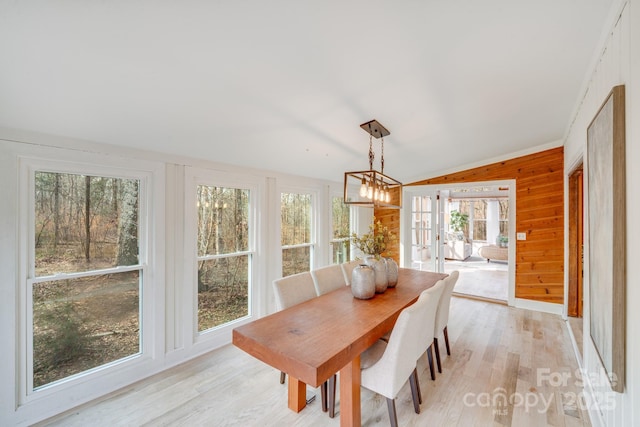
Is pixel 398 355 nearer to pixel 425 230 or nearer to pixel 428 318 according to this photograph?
pixel 428 318

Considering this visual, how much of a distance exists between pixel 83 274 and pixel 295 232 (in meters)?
2.42

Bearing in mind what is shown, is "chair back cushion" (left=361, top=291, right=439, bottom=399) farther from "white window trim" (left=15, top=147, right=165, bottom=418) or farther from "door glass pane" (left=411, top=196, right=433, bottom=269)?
"door glass pane" (left=411, top=196, right=433, bottom=269)

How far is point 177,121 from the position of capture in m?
2.02

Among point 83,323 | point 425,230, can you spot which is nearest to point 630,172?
point 83,323

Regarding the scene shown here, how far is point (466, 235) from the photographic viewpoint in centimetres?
1027

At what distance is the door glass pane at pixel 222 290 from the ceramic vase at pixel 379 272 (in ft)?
5.45

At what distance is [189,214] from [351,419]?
2.26 meters

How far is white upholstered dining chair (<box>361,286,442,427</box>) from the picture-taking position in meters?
1.59

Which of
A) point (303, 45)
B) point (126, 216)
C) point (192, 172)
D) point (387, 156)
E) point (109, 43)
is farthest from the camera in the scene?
point (387, 156)

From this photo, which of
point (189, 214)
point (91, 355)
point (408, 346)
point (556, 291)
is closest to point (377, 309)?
point (408, 346)

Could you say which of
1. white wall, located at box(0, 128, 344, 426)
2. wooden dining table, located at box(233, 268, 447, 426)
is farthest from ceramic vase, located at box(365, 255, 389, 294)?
white wall, located at box(0, 128, 344, 426)

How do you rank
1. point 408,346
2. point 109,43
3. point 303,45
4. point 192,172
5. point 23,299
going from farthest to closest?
1. point 192,172
2. point 23,299
3. point 408,346
4. point 303,45
5. point 109,43

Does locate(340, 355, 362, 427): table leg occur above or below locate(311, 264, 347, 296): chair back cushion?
below

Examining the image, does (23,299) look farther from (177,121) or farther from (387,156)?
(387,156)
